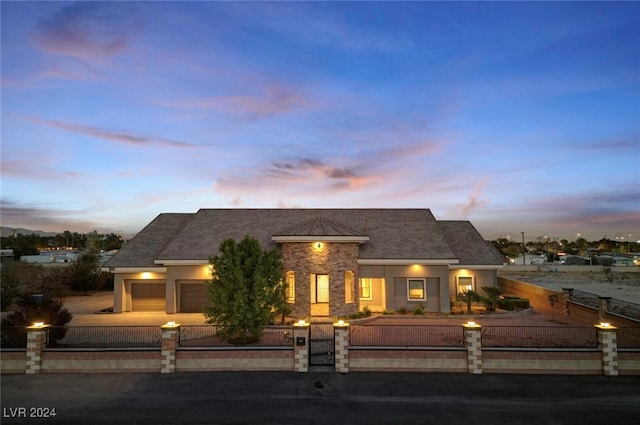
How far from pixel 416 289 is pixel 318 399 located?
13.8 metres

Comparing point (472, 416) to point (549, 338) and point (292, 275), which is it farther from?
point (292, 275)

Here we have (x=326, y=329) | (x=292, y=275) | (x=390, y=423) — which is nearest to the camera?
(x=390, y=423)

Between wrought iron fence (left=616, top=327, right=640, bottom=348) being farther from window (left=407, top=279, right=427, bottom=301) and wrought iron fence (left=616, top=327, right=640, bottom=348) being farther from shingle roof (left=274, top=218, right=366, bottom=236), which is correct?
shingle roof (left=274, top=218, right=366, bottom=236)

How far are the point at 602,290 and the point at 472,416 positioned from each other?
38.2m

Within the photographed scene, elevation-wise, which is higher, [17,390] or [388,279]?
[388,279]

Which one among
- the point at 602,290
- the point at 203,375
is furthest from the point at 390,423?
the point at 602,290

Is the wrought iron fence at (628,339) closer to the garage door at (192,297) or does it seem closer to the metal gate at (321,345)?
the metal gate at (321,345)

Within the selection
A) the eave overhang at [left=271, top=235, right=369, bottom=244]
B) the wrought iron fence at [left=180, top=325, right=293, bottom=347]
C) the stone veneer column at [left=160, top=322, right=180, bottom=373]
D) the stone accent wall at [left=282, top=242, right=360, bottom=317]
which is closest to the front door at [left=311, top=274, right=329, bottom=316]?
the stone accent wall at [left=282, top=242, right=360, bottom=317]

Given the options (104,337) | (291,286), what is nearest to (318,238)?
(291,286)

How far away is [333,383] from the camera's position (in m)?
13.0

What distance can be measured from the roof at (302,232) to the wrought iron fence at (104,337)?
6082 mm

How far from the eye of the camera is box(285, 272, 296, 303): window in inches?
893

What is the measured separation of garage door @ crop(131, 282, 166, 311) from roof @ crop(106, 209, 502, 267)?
1.67 meters

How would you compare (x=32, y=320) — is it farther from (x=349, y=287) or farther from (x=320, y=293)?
(x=349, y=287)
